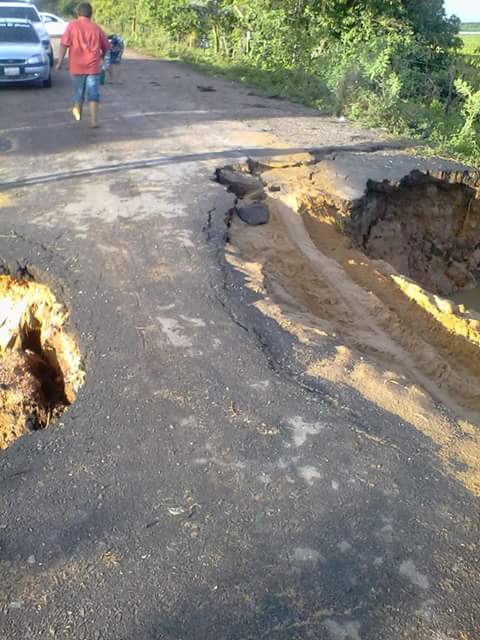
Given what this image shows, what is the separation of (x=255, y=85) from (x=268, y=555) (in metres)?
A: 16.1

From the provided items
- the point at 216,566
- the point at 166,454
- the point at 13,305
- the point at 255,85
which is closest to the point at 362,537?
the point at 216,566

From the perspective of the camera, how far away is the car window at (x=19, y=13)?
1580 centimetres

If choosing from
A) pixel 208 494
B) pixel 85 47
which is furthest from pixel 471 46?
pixel 208 494

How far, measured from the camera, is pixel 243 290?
218 inches

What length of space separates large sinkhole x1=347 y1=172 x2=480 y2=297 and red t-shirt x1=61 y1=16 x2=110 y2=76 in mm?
4725

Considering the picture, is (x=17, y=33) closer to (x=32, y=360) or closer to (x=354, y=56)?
(x=354, y=56)

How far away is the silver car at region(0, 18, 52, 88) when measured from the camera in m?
14.0

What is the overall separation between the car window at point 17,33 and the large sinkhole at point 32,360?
10834 mm

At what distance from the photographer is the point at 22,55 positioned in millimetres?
14039

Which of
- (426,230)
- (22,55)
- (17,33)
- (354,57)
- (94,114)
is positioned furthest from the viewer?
(17,33)

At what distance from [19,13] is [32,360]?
14029 millimetres

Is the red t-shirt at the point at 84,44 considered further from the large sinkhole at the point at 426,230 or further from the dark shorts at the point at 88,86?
the large sinkhole at the point at 426,230

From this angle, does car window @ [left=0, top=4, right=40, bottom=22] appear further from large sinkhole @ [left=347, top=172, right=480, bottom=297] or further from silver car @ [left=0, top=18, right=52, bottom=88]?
large sinkhole @ [left=347, top=172, right=480, bottom=297]

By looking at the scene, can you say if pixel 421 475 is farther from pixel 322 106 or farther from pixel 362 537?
pixel 322 106
